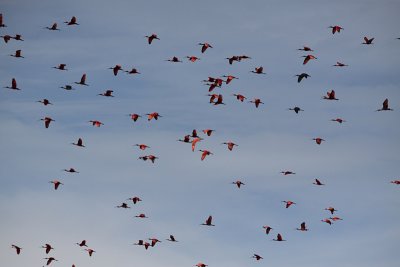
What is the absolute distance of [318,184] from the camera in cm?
8388

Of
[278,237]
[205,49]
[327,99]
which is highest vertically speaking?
[205,49]

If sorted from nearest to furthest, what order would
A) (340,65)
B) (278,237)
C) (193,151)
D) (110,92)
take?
(193,151)
(340,65)
(110,92)
(278,237)

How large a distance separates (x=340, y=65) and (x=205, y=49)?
50.5ft

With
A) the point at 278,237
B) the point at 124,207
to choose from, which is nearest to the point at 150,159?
the point at 124,207

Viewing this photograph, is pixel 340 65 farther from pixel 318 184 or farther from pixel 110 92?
pixel 110 92

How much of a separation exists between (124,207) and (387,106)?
1304 inches

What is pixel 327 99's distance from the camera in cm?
8019

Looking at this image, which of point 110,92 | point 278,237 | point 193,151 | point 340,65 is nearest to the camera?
point 193,151

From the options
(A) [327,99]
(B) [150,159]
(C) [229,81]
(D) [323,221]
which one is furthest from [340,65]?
(B) [150,159]

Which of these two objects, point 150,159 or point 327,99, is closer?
point 327,99

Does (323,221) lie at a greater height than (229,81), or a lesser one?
lesser

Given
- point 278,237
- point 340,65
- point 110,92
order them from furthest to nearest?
1. point 278,237
2. point 110,92
3. point 340,65

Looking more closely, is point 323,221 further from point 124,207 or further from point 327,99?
point 124,207

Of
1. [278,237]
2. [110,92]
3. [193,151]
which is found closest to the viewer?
[193,151]
